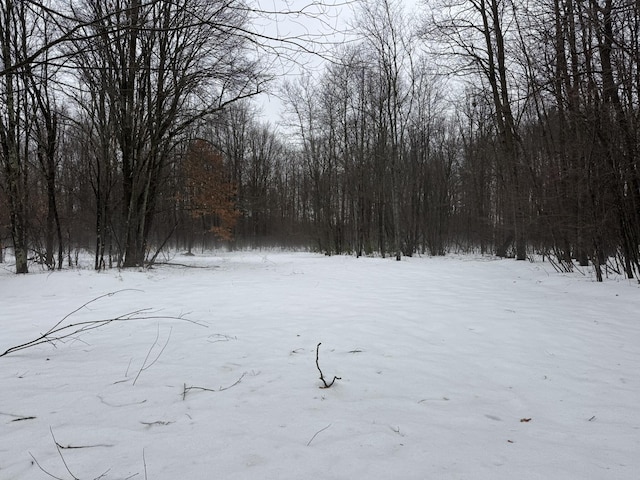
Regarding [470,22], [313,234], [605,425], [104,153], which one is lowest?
[605,425]

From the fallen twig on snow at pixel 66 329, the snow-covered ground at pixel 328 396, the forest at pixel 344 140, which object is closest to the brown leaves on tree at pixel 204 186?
the forest at pixel 344 140

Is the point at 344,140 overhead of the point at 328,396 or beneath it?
overhead

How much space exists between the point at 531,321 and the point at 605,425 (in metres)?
2.57

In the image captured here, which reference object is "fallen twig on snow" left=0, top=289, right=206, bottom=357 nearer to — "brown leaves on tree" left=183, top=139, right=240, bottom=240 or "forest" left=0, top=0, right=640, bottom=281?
"forest" left=0, top=0, right=640, bottom=281

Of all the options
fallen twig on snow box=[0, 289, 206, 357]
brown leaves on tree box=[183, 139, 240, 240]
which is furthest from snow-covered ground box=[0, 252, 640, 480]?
brown leaves on tree box=[183, 139, 240, 240]

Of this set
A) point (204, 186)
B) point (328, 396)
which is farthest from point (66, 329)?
point (204, 186)

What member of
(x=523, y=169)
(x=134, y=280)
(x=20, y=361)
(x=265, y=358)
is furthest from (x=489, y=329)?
(x=523, y=169)

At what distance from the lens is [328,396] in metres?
2.21

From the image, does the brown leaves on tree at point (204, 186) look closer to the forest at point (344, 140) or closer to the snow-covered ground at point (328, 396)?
the forest at point (344, 140)

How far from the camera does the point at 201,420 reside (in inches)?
74.1

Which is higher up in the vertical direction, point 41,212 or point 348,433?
point 41,212

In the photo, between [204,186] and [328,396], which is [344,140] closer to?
[204,186]

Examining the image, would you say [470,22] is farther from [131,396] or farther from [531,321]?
[131,396]

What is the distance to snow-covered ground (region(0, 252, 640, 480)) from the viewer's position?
1.54m
